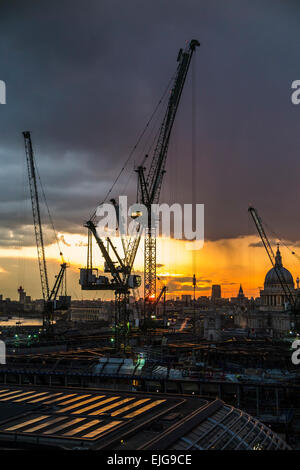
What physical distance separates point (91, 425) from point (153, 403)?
6201mm

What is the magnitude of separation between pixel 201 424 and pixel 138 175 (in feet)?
256

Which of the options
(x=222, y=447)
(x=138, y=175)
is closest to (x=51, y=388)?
(x=222, y=447)

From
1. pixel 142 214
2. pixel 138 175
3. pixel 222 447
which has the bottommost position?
pixel 222 447

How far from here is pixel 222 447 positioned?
22.9 metres

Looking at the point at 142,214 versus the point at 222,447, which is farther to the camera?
the point at 142,214

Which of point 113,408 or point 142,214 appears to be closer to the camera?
point 113,408
